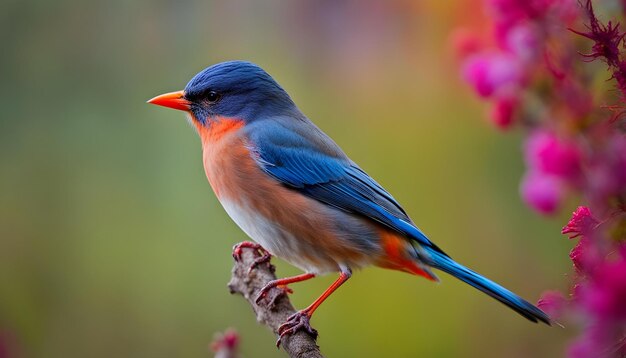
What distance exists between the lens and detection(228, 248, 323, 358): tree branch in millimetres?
2848

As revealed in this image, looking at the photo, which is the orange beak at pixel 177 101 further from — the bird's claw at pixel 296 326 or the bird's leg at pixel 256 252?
the bird's claw at pixel 296 326

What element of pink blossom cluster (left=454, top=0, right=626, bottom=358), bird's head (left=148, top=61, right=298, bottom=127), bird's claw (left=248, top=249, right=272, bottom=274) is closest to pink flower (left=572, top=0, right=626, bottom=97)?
pink blossom cluster (left=454, top=0, right=626, bottom=358)

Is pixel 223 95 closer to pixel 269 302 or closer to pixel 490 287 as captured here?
pixel 269 302

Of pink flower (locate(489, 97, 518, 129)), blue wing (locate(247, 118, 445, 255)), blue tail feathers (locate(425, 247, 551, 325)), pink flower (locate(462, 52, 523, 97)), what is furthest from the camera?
blue wing (locate(247, 118, 445, 255))

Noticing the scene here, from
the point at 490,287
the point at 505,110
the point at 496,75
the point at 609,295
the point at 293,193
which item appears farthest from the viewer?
the point at 293,193

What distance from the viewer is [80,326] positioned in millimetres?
4703

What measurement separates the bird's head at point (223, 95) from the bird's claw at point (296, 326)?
1.01 meters

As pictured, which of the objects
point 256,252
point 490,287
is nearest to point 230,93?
point 256,252

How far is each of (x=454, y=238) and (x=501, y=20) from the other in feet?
9.49

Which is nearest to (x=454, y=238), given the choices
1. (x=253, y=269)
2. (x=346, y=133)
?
(x=346, y=133)

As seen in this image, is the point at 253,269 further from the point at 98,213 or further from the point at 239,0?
the point at 239,0

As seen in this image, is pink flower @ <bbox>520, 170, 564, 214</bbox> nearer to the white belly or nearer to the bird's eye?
the white belly

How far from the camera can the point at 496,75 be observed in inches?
59.3

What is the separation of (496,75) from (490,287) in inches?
55.2
